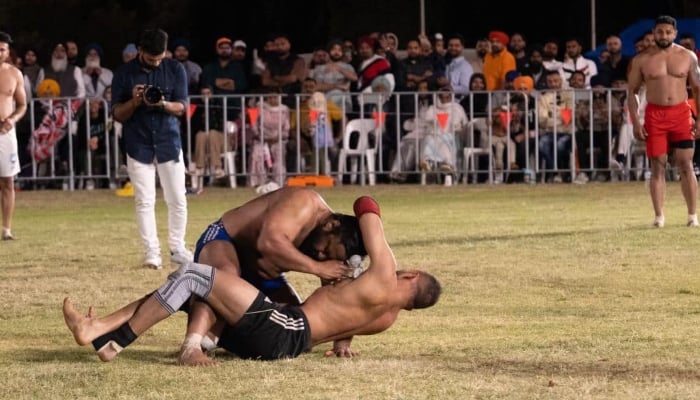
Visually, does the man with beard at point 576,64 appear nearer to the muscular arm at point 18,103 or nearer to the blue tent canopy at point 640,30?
the blue tent canopy at point 640,30

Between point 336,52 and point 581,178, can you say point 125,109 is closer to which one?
point 336,52

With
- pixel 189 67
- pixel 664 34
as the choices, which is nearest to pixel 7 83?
pixel 664 34

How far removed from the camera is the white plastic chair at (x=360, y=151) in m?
23.9

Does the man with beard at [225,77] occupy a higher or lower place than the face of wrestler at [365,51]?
lower

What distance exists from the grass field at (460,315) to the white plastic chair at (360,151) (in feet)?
11.5

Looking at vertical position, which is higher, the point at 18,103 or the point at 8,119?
the point at 18,103

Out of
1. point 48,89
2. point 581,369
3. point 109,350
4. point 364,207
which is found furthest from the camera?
point 48,89

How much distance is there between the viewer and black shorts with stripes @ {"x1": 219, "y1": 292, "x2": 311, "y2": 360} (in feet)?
29.0

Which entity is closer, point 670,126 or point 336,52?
point 670,126

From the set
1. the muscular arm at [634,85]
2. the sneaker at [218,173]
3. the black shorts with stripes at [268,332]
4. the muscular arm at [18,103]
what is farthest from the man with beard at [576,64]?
the black shorts with stripes at [268,332]

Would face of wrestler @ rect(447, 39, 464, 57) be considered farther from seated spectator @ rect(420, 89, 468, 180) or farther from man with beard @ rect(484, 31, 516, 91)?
seated spectator @ rect(420, 89, 468, 180)

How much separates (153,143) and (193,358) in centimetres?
563

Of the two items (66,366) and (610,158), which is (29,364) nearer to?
(66,366)

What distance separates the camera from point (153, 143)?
1420 centimetres
